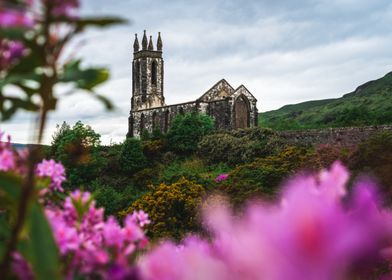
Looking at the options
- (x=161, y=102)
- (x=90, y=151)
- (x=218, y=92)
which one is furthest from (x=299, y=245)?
(x=161, y=102)

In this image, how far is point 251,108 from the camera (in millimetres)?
37469

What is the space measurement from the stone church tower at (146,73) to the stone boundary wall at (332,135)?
26.7 meters

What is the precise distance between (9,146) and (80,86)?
659mm

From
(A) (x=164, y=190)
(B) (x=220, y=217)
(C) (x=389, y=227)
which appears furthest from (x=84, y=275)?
(A) (x=164, y=190)

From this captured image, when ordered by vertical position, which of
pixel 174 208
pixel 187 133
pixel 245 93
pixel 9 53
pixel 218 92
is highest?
pixel 218 92

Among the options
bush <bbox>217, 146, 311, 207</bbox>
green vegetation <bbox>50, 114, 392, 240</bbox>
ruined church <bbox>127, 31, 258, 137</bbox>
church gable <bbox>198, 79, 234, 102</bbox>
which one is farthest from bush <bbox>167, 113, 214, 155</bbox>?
bush <bbox>217, 146, 311, 207</bbox>

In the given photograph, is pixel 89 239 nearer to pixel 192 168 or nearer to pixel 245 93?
pixel 192 168

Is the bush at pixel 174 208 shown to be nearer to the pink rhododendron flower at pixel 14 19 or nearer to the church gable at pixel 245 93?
the pink rhododendron flower at pixel 14 19

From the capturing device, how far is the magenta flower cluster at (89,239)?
1.08 metres

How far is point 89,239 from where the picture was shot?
1.32 meters

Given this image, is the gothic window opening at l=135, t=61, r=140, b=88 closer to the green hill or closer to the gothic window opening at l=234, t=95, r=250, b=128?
the green hill

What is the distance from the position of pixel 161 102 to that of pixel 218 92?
12083 millimetres

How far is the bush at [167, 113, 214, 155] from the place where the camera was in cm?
2743

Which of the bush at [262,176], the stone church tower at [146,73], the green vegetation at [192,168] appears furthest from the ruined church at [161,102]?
the bush at [262,176]
